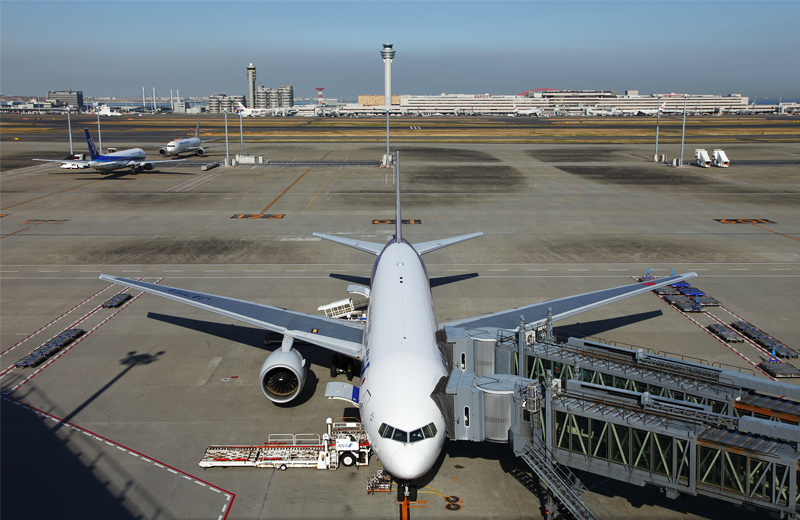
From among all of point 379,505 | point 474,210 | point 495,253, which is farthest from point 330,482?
point 474,210

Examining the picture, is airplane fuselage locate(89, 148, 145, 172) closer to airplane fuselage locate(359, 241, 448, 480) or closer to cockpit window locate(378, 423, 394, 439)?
airplane fuselage locate(359, 241, 448, 480)

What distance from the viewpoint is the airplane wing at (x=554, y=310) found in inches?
1133

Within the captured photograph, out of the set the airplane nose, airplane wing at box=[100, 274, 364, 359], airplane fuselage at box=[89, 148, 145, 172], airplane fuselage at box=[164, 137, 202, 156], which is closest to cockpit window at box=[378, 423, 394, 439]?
the airplane nose

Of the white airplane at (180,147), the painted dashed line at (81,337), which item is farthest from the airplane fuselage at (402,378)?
the white airplane at (180,147)

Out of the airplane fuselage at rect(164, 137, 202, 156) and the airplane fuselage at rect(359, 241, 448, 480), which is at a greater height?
the airplane fuselage at rect(164, 137, 202, 156)

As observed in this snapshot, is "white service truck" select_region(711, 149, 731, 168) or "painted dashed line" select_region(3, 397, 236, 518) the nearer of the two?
"painted dashed line" select_region(3, 397, 236, 518)

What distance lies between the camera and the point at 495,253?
52.2 meters

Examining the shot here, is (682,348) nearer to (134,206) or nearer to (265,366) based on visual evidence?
(265,366)

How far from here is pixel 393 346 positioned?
2125 centimetres

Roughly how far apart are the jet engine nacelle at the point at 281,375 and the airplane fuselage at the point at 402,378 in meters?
3.51

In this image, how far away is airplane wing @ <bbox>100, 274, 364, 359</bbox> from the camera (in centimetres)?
2688

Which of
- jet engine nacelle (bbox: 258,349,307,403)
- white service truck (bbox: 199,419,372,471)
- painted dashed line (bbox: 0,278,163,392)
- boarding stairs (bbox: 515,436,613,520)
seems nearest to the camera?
boarding stairs (bbox: 515,436,613,520)

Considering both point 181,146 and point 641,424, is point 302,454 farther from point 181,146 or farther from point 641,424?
point 181,146

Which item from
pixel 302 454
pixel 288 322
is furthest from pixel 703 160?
pixel 302 454
